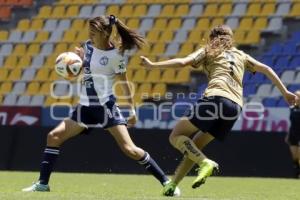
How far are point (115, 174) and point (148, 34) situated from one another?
732cm

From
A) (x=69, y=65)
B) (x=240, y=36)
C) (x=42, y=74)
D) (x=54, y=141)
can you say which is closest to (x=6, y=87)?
(x=42, y=74)

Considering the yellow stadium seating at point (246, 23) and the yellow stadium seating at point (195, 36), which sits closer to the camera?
the yellow stadium seating at point (246, 23)

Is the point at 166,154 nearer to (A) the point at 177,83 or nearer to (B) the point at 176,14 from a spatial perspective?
(A) the point at 177,83

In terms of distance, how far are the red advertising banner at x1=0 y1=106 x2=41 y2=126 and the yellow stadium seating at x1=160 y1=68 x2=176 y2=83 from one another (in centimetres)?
344

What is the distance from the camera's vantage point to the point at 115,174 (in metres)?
16.1

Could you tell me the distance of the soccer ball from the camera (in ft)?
29.6

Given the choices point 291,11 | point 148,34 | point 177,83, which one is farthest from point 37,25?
point 291,11

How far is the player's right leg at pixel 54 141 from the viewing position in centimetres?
879

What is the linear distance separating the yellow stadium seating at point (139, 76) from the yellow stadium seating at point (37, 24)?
4232 millimetres

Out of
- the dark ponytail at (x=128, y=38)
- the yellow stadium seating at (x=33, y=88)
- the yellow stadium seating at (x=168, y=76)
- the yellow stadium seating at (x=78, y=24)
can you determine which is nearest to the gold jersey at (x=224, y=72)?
the dark ponytail at (x=128, y=38)

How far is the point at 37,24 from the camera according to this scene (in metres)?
24.6

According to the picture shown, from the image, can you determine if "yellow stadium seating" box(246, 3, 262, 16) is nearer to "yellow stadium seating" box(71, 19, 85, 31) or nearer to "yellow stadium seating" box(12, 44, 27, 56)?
"yellow stadium seating" box(71, 19, 85, 31)

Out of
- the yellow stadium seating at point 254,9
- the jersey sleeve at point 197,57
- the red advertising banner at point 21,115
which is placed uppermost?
the yellow stadium seating at point 254,9

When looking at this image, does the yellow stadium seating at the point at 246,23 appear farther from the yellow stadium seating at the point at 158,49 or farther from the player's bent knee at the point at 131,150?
the player's bent knee at the point at 131,150
